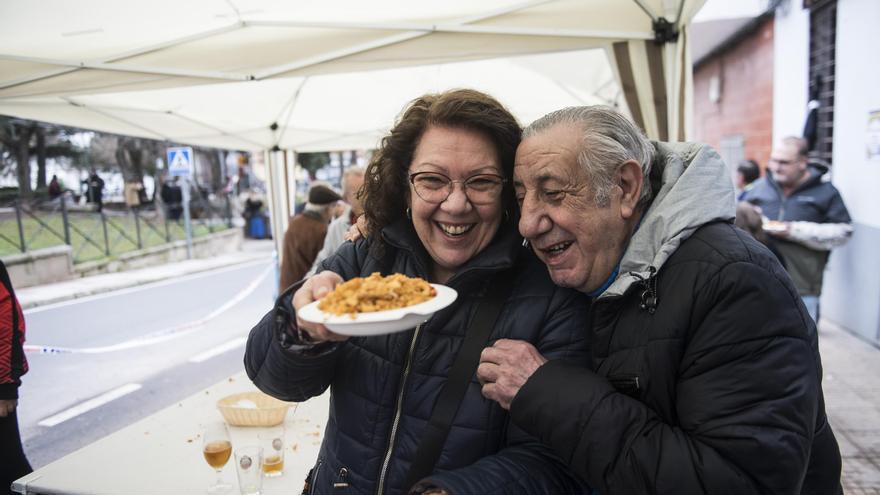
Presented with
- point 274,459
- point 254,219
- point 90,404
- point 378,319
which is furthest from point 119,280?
point 378,319

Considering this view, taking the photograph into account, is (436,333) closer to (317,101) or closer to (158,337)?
(317,101)

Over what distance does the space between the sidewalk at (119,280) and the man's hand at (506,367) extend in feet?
40.7

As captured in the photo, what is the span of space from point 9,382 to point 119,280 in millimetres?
12247

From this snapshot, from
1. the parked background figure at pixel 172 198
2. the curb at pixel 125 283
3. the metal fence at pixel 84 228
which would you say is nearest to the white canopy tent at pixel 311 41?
the curb at pixel 125 283

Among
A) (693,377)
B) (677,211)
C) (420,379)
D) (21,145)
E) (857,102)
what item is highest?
(21,145)

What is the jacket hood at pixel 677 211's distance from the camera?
1562mm

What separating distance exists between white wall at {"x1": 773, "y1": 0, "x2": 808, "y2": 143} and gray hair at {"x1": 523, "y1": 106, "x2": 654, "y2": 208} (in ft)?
28.9

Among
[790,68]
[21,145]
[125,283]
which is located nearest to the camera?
[790,68]

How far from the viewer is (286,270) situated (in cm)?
684

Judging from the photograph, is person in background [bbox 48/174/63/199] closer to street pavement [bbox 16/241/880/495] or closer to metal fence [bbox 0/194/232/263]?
metal fence [bbox 0/194/232/263]

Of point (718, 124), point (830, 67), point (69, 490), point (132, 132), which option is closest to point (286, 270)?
point (132, 132)

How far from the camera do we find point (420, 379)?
5.94 ft

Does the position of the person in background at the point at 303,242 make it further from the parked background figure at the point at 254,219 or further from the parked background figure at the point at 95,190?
the parked background figure at the point at 254,219

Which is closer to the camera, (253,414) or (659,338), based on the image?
(659,338)
